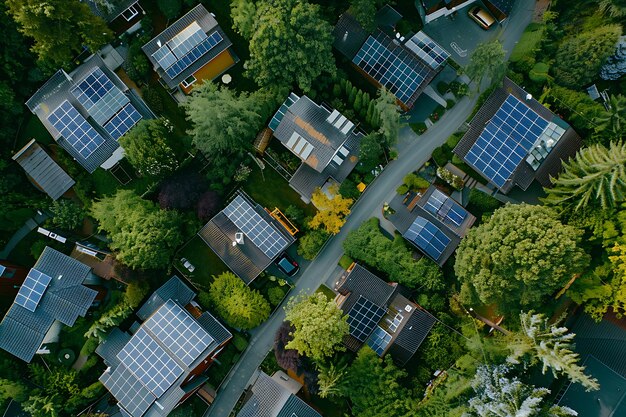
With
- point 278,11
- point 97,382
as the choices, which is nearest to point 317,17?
point 278,11

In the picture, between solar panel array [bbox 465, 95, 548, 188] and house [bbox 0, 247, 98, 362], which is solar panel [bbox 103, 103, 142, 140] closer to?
house [bbox 0, 247, 98, 362]

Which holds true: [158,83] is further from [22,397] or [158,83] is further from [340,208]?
[22,397]

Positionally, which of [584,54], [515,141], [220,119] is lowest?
[220,119]

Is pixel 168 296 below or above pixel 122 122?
below

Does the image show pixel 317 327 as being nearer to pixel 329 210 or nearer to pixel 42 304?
pixel 329 210

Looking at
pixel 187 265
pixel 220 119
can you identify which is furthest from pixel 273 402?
pixel 220 119

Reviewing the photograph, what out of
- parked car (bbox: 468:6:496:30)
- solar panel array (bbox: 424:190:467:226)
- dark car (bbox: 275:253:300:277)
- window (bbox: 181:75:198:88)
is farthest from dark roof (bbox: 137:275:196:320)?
parked car (bbox: 468:6:496:30)

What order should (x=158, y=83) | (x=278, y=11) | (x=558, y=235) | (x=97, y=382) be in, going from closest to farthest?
(x=558, y=235) < (x=278, y=11) < (x=97, y=382) < (x=158, y=83)
